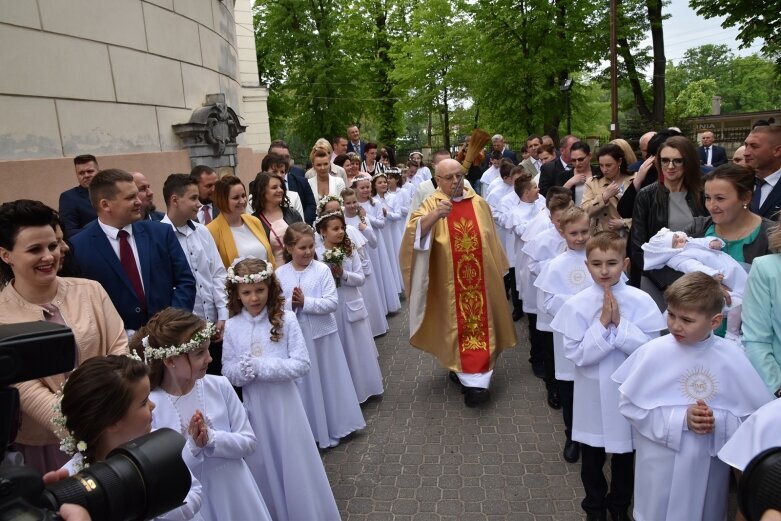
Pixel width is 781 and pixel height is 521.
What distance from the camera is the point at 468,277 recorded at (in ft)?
19.9

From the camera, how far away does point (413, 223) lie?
5.92 meters

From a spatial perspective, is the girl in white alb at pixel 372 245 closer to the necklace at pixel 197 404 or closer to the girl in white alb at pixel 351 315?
the girl in white alb at pixel 351 315

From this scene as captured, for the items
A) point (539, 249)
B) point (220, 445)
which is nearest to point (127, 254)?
point (220, 445)

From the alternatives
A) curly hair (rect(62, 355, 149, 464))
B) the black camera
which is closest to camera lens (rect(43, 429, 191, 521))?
the black camera

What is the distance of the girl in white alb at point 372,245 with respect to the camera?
7.85 meters

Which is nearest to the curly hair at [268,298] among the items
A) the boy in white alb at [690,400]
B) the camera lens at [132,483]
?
the boy in white alb at [690,400]

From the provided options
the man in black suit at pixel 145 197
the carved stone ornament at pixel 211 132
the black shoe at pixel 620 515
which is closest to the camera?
the black shoe at pixel 620 515

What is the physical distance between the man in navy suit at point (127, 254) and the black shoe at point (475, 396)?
9.49ft

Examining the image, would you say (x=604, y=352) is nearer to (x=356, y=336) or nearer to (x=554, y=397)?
(x=554, y=397)

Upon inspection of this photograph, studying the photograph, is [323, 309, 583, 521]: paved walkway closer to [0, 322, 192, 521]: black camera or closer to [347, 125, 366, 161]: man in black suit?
[0, 322, 192, 521]: black camera

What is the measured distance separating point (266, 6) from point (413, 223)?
77.8 feet

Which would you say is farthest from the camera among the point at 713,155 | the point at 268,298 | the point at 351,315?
the point at 713,155

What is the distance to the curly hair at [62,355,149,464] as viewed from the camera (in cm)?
215

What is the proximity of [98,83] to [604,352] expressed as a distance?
615cm
